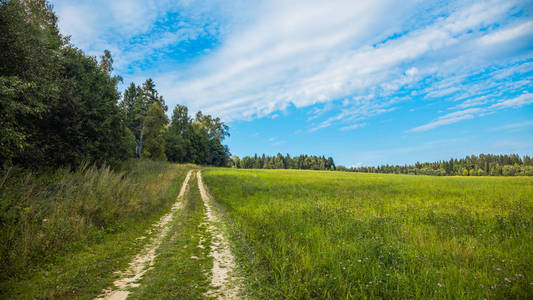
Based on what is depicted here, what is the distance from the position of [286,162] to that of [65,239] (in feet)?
446

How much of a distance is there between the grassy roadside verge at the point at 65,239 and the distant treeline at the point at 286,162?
404 ft

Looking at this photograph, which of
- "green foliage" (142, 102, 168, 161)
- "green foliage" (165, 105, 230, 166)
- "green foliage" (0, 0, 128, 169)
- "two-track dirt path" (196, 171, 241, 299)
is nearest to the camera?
"two-track dirt path" (196, 171, 241, 299)

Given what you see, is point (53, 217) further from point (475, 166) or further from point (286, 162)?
point (475, 166)

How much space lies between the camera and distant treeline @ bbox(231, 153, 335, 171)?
133 m

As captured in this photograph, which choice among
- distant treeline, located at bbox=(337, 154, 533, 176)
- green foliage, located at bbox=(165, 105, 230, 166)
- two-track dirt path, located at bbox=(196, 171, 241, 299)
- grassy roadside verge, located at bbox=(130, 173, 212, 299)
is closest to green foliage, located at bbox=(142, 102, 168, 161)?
green foliage, located at bbox=(165, 105, 230, 166)

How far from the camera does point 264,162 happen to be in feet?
491

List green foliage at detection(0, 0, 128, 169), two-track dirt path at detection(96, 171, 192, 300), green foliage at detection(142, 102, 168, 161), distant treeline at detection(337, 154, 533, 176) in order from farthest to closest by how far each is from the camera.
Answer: distant treeline at detection(337, 154, 533, 176), green foliage at detection(142, 102, 168, 161), green foliage at detection(0, 0, 128, 169), two-track dirt path at detection(96, 171, 192, 300)

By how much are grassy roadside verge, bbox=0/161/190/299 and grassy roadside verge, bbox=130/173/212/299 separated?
826mm

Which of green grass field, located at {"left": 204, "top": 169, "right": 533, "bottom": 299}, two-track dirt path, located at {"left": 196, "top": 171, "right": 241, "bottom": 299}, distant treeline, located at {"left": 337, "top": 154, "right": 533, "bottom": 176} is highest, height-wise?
distant treeline, located at {"left": 337, "top": 154, "right": 533, "bottom": 176}

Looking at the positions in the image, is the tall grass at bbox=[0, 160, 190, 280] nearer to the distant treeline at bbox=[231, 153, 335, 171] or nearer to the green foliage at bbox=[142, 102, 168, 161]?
the green foliage at bbox=[142, 102, 168, 161]

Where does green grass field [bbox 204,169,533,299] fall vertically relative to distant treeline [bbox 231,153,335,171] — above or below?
below

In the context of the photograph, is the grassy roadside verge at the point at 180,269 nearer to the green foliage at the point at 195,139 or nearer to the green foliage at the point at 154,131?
the green foliage at the point at 154,131

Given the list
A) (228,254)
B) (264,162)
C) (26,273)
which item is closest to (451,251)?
(228,254)

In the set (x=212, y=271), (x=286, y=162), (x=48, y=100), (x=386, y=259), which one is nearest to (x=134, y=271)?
(x=212, y=271)
